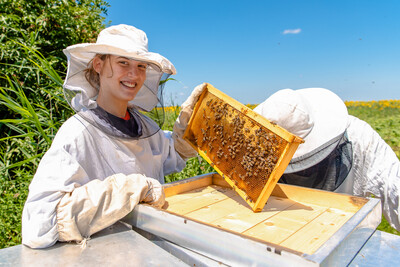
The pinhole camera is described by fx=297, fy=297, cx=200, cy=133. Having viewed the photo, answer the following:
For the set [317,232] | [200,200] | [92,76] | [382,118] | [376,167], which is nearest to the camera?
[317,232]

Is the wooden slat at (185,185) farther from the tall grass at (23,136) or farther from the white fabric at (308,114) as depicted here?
the tall grass at (23,136)

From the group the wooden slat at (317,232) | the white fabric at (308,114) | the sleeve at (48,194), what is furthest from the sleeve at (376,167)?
the sleeve at (48,194)

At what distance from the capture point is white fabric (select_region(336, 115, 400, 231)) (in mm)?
2842

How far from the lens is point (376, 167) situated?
2924mm

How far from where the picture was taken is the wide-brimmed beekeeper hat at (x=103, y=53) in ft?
7.15

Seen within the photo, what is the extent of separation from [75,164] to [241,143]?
1144 mm

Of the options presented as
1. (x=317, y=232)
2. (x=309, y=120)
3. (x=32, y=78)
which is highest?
(x=32, y=78)

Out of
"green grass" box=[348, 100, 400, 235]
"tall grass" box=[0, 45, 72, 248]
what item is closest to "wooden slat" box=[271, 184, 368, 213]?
"tall grass" box=[0, 45, 72, 248]

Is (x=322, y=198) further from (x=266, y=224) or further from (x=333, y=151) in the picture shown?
(x=333, y=151)

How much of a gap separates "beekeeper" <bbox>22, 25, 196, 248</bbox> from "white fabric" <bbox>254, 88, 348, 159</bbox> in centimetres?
95

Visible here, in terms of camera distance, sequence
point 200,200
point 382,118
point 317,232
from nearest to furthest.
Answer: point 317,232 < point 200,200 < point 382,118

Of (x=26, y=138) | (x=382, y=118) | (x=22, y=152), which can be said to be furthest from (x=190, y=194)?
(x=382, y=118)

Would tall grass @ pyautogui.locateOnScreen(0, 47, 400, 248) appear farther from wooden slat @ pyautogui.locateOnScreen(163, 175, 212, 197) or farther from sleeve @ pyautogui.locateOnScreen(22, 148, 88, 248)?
sleeve @ pyautogui.locateOnScreen(22, 148, 88, 248)

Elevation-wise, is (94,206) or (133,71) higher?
(133,71)
